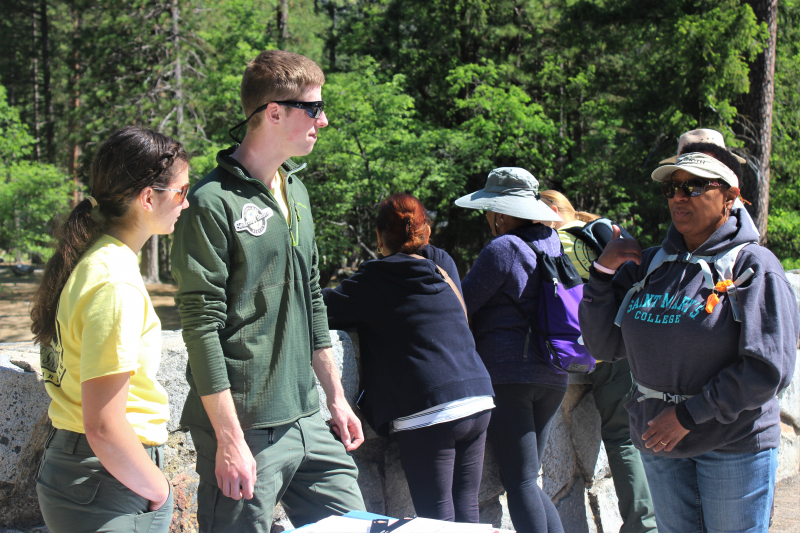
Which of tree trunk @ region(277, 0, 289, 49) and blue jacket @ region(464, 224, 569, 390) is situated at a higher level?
tree trunk @ region(277, 0, 289, 49)

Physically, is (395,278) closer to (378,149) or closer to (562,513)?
(562,513)

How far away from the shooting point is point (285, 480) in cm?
207

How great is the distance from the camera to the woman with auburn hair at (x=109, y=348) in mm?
1565

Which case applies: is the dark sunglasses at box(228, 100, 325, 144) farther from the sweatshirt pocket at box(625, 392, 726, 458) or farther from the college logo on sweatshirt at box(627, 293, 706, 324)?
the sweatshirt pocket at box(625, 392, 726, 458)

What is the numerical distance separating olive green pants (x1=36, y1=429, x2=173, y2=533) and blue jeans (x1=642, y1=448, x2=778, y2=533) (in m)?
1.97

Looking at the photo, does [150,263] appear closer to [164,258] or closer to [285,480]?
[164,258]

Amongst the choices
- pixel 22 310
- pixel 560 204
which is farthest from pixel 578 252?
pixel 22 310

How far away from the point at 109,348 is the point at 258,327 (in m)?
0.51

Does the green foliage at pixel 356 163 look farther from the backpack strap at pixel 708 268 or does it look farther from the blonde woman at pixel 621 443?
the backpack strap at pixel 708 268

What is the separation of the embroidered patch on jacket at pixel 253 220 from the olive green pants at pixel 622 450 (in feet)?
7.38

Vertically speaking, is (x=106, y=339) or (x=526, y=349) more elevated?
(x=106, y=339)

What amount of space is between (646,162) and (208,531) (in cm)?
1427

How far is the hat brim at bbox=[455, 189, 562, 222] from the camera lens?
3187mm

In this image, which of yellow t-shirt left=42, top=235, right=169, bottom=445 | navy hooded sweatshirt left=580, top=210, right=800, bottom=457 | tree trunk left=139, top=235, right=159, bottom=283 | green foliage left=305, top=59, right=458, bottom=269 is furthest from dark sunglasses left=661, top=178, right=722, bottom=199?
tree trunk left=139, top=235, right=159, bottom=283
